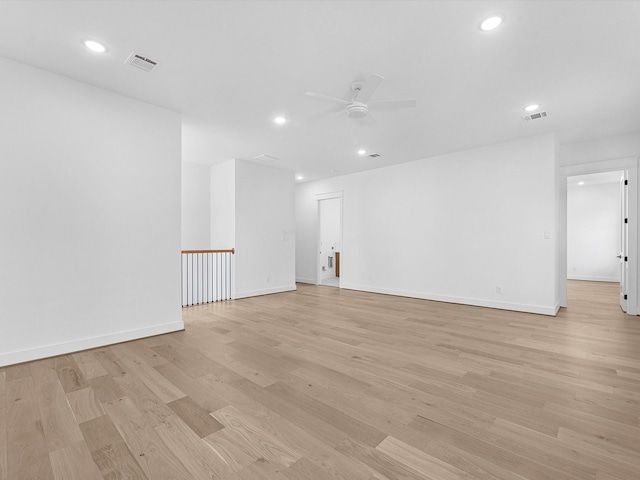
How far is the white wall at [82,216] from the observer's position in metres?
2.71

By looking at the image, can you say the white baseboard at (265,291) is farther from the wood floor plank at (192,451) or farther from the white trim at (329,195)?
the wood floor plank at (192,451)

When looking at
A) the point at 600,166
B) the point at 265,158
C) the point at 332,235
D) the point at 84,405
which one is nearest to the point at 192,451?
the point at 84,405

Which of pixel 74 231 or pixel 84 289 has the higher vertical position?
pixel 74 231

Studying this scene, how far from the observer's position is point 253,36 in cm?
238

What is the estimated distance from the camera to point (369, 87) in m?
2.80

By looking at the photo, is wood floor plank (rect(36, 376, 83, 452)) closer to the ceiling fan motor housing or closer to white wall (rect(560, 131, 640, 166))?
the ceiling fan motor housing

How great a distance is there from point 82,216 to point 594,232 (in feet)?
38.3

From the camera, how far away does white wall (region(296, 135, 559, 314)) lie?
15.3ft

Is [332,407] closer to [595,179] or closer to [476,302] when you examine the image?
[476,302]

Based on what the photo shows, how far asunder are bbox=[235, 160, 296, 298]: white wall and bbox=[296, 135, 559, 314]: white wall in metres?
1.44

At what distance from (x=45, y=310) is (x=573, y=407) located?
4407mm

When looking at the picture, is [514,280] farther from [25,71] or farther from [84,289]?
[25,71]

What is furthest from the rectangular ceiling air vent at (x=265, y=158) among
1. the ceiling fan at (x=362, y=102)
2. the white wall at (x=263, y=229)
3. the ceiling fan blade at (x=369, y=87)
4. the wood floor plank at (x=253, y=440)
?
the wood floor plank at (x=253, y=440)

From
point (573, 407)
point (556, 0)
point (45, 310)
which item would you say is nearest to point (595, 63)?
point (556, 0)
